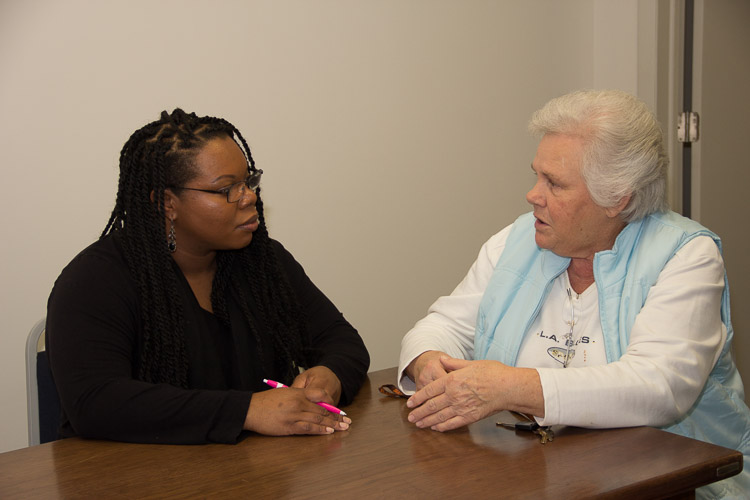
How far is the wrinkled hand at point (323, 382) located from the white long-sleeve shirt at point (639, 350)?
0.20 meters

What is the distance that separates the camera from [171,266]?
2010 mm

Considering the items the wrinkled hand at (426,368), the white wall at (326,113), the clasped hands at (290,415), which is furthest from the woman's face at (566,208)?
the white wall at (326,113)

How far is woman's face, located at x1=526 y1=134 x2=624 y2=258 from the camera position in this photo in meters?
1.89

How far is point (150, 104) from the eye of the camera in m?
2.75

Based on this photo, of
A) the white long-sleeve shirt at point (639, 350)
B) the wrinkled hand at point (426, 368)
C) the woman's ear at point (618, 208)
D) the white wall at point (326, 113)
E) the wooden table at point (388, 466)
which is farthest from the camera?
the white wall at point (326, 113)

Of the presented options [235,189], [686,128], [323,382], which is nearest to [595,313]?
[323,382]

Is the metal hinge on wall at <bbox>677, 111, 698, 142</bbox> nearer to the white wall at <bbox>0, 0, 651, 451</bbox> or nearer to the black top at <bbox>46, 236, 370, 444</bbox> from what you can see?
the white wall at <bbox>0, 0, 651, 451</bbox>

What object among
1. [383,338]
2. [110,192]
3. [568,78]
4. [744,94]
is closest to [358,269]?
[383,338]

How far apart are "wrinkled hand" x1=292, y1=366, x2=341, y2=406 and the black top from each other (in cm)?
4

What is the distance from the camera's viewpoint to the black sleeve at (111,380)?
5.15 ft

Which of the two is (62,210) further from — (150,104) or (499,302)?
(499,302)

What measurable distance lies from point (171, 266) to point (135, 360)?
0.28 meters

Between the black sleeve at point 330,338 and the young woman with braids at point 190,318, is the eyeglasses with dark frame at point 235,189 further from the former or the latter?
the black sleeve at point 330,338

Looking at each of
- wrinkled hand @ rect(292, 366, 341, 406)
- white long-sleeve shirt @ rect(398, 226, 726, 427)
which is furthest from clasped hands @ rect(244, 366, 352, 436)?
white long-sleeve shirt @ rect(398, 226, 726, 427)
